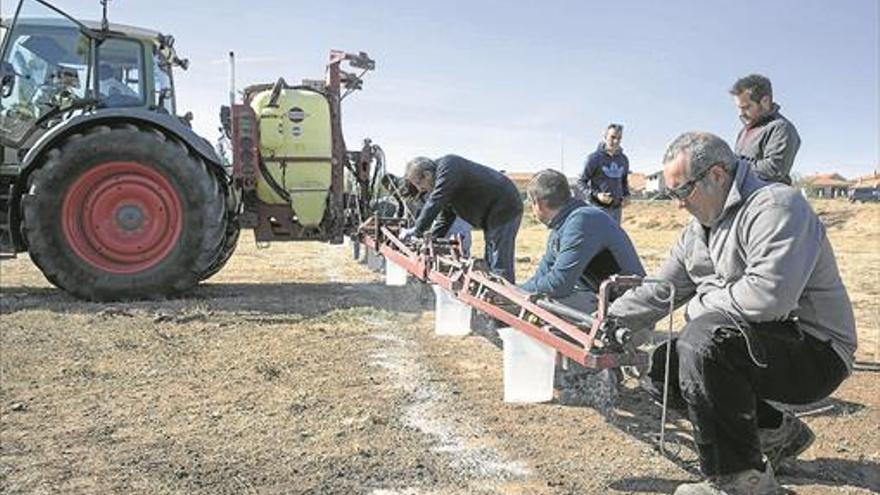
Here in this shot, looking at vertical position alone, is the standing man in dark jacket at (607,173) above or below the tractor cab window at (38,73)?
below

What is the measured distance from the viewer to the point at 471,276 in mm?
4848

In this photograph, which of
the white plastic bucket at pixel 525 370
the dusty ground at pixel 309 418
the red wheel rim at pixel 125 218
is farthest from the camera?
the red wheel rim at pixel 125 218

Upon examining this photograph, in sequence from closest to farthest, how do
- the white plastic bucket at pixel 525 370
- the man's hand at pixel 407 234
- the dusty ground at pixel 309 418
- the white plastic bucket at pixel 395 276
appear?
the dusty ground at pixel 309 418 < the white plastic bucket at pixel 525 370 < the man's hand at pixel 407 234 < the white plastic bucket at pixel 395 276

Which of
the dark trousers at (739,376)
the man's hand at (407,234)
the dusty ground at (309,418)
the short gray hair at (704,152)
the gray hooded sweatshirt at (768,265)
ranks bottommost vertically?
the dusty ground at (309,418)

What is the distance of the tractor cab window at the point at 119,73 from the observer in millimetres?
7598

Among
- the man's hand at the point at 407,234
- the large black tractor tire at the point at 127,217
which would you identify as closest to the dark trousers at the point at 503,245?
the man's hand at the point at 407,234

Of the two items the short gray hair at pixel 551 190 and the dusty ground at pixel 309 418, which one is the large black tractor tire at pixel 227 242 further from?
the short gray hair at pixel 551 190

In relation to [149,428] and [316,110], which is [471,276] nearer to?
[149,428]

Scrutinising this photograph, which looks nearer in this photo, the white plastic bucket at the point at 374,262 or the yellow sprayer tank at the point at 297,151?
the yellow sprayer tank at the point at 297,151

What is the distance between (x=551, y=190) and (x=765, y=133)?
125cm

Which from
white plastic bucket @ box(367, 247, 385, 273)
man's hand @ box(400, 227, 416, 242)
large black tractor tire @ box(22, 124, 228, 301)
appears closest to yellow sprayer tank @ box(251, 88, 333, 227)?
large black tractor tire @ box(22, 124, 228, 301)

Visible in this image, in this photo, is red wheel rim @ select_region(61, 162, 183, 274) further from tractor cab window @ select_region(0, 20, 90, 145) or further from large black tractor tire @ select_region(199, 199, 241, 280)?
tractor cab window @ select_region(0, 20, 90, 145)

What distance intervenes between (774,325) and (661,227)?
26.6 meters

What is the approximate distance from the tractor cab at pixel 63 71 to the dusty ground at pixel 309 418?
1.84 metres
